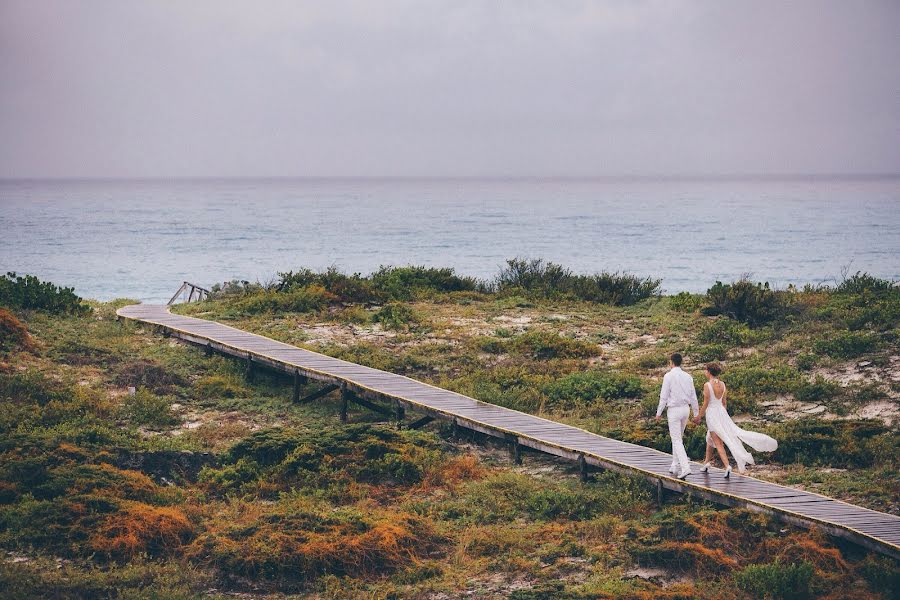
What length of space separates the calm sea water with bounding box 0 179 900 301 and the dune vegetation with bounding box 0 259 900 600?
144ft

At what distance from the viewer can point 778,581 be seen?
11.4 meters

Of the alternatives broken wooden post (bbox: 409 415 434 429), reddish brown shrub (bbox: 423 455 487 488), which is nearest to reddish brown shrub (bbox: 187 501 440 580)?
reddish brown shrub (bbox: 423 455 487 488)

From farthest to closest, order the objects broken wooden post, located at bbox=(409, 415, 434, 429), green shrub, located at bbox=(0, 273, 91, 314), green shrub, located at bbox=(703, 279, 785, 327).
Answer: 1. green shrub, located at bbox=(0, 273, 91, 314)
2. green shrub, located at bbox=(703, 279, 785, 327)
3. broken wooden post, located at bbox=(409, 415, 434, 429)

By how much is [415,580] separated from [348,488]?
11.4ft

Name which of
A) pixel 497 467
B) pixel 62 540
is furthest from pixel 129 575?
pixel 497 467

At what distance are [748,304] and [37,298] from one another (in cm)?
1974

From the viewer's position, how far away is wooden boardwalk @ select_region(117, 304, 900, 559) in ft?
41.3

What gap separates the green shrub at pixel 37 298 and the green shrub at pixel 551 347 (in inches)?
494

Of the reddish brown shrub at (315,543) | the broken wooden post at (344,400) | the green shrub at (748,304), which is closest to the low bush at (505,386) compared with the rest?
the broken wooden post at (344,400)

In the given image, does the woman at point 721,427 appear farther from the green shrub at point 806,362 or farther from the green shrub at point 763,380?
the green shrub at point 806,362

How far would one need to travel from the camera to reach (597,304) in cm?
3031

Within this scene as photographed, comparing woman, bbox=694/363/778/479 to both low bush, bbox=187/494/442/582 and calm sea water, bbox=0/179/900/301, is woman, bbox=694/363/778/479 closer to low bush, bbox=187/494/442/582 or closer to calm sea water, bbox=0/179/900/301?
low bush, bbox=187/494/442/582

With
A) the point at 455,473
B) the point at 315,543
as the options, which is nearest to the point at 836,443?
the point at 455,473

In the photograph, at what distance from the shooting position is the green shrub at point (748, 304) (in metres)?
25.8
